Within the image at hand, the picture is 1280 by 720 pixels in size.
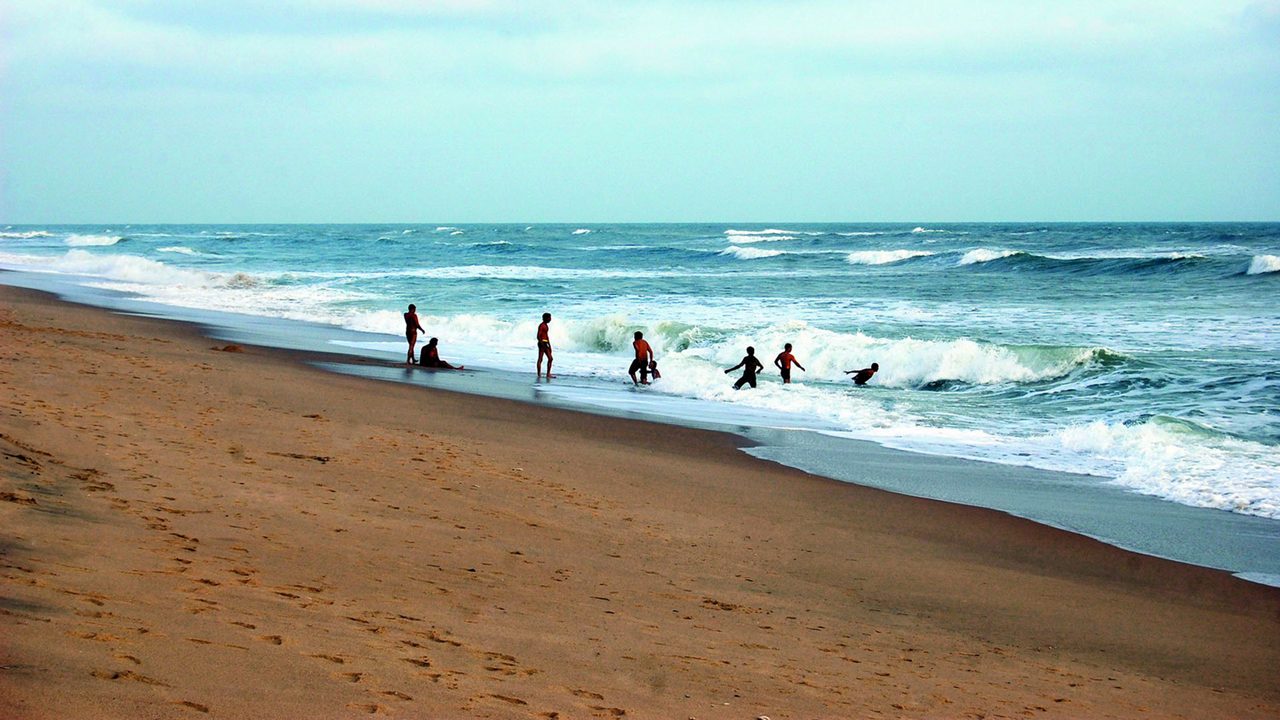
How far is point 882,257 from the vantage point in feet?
178

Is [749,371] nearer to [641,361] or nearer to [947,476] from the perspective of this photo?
[641,361]

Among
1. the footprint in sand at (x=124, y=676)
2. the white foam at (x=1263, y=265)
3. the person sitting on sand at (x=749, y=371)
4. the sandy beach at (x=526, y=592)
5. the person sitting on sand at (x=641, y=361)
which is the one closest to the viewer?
the footprint in sand at (x=124, y=676)

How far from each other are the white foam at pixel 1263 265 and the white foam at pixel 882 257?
18.3 meters

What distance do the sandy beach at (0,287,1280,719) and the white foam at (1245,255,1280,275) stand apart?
33083 millimetres

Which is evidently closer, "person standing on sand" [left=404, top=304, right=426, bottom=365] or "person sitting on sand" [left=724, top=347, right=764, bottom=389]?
"person sitting on sand" [left=724, top=347, right=764, bottom=389]

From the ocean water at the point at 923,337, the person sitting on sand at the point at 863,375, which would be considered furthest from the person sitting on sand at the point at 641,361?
the person sitting on sand at the point at 863,375

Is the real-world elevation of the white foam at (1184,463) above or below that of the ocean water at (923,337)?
below

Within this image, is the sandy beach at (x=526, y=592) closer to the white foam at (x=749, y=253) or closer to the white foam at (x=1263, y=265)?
the white foam at (x=1263, y=265)

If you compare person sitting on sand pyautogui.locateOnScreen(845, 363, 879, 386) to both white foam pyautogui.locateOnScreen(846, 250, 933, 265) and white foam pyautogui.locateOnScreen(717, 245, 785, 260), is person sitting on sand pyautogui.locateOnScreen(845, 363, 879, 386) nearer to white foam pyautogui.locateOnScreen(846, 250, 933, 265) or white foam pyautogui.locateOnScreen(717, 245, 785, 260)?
white foam pyautogui.locateOnScreen(846, 250, 933, 265)

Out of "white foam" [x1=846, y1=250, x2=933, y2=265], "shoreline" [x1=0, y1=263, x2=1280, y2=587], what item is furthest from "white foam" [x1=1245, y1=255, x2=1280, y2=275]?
"shoreline" [x1=0, y1=263, x2=1280, y2=587]

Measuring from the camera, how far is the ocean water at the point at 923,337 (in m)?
11.8

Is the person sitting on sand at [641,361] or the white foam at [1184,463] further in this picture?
the person sitting on sand at [641,361]

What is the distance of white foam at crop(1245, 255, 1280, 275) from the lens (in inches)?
1410

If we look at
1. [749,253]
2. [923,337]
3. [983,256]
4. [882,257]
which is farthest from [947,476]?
[749,253]
